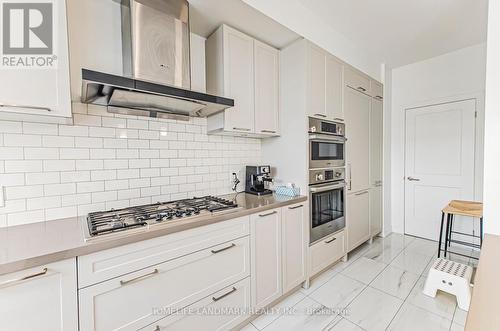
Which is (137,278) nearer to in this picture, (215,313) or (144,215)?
(144,215)

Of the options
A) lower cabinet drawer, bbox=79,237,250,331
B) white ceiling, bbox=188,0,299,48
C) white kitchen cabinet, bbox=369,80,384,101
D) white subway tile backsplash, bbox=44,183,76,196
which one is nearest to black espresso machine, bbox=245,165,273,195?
lower cabinet drawer, bbox=79,237,250,331

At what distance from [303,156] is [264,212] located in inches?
28.2

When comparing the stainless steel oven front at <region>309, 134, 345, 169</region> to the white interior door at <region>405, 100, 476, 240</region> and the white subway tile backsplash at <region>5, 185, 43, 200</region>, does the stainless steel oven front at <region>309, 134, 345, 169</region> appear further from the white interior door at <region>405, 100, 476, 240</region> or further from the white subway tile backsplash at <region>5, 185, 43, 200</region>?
the white subway tile backsplash at <region>5, 185, 43, 200</region>

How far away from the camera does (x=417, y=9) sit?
2.18 metres

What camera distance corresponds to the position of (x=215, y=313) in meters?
1.47

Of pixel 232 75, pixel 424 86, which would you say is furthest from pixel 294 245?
pixel 424 86

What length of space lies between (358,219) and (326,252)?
81cm

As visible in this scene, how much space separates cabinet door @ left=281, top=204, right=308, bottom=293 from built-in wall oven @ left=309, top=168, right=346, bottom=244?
0.50ft

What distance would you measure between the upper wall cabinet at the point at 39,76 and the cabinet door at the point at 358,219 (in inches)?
109

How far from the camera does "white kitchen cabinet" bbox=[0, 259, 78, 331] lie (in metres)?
0.86

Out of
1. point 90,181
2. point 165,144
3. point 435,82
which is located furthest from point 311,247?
point 435,82

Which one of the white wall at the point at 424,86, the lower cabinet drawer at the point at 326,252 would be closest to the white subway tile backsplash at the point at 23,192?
the lower cabinet drawer at the point at 326,252

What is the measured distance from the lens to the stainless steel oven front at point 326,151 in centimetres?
218

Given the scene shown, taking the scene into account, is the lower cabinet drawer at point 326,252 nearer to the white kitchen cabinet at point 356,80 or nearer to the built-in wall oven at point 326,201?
the built-in wall oven at point 326,201
